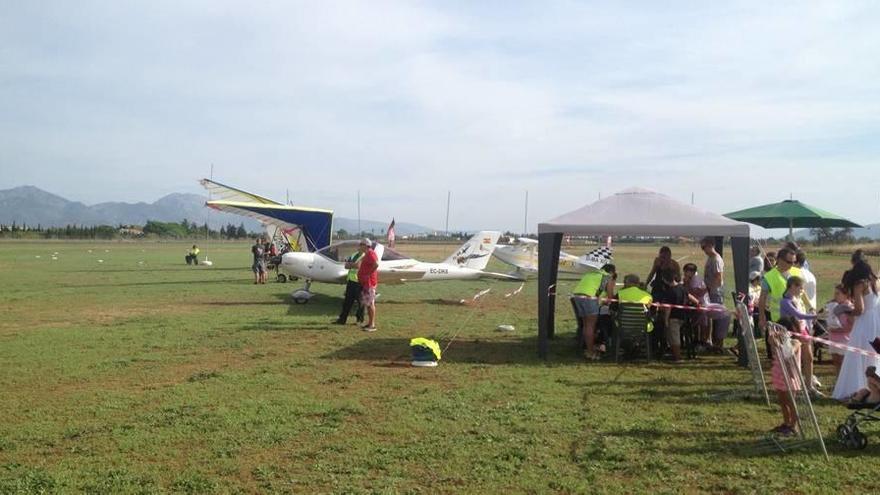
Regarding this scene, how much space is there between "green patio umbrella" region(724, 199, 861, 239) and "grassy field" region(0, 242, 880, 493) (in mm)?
3943

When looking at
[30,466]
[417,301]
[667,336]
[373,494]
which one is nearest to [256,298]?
[417,301]

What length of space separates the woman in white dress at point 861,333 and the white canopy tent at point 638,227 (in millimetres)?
2612

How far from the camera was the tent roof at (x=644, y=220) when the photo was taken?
888 cm

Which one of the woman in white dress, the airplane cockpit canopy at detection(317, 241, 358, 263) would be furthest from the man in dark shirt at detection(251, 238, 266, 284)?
the woman in white dress

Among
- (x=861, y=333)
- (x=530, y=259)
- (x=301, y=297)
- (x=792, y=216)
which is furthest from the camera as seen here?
(x=530, y=259)

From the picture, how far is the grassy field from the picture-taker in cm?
455

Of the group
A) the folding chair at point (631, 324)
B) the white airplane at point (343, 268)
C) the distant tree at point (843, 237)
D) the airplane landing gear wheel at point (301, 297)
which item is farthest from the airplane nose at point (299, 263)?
the distant tree at point (843, 237)

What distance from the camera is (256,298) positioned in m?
17.3

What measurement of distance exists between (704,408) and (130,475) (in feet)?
17.3

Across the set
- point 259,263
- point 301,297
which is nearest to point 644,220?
point 301,297

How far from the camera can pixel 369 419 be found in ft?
19.8

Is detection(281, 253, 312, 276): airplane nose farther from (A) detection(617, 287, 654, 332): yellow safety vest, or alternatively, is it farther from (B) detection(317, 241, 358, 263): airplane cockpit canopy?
(A) detection(617, 287, 654, 332): yellow safety vest

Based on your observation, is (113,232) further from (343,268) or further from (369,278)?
(369,278)

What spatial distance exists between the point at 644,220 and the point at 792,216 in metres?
4.07
